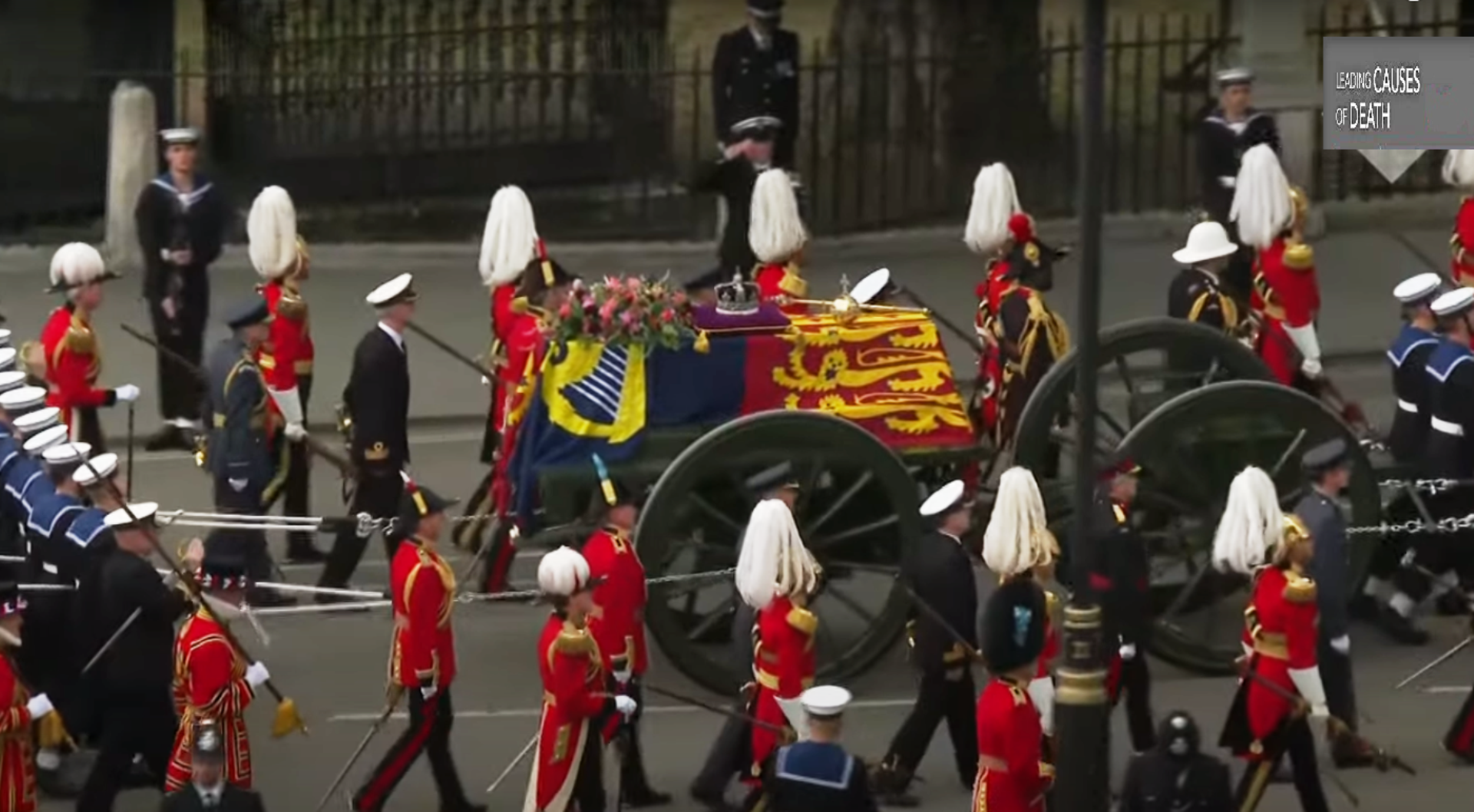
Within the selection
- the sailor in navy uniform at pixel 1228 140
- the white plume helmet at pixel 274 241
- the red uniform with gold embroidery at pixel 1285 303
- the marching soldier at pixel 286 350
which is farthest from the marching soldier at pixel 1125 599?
the sailor in navy uniform at pixel 1228 140

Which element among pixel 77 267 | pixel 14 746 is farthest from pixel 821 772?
pixel 77 267

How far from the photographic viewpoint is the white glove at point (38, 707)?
13.0 metres

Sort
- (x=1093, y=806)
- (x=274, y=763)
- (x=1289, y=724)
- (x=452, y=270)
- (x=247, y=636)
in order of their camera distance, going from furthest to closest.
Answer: (x=452, y=270), (x=247, y=636), (x=274, y=763), (x=1289, y=724), (x=1093, y=806)

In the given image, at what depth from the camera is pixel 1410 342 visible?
53.0 ft

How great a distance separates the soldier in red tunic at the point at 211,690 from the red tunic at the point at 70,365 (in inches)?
150

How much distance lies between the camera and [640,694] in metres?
14.1

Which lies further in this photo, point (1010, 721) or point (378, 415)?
point (378, 415)

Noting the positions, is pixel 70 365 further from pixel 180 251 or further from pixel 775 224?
pixel 775 224

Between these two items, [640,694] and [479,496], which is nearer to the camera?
[640,694]

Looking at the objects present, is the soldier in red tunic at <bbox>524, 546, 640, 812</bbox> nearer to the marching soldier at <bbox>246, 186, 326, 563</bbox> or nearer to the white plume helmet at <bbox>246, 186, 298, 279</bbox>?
the marching soldier at <bbox>246, 186, 326, 563</bbox>

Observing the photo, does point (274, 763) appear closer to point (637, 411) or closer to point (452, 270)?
point (637, 411)

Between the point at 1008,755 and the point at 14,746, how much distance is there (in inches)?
144

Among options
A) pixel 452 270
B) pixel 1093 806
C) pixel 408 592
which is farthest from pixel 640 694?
pixel 452 270

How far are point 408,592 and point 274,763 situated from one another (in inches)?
57.4
